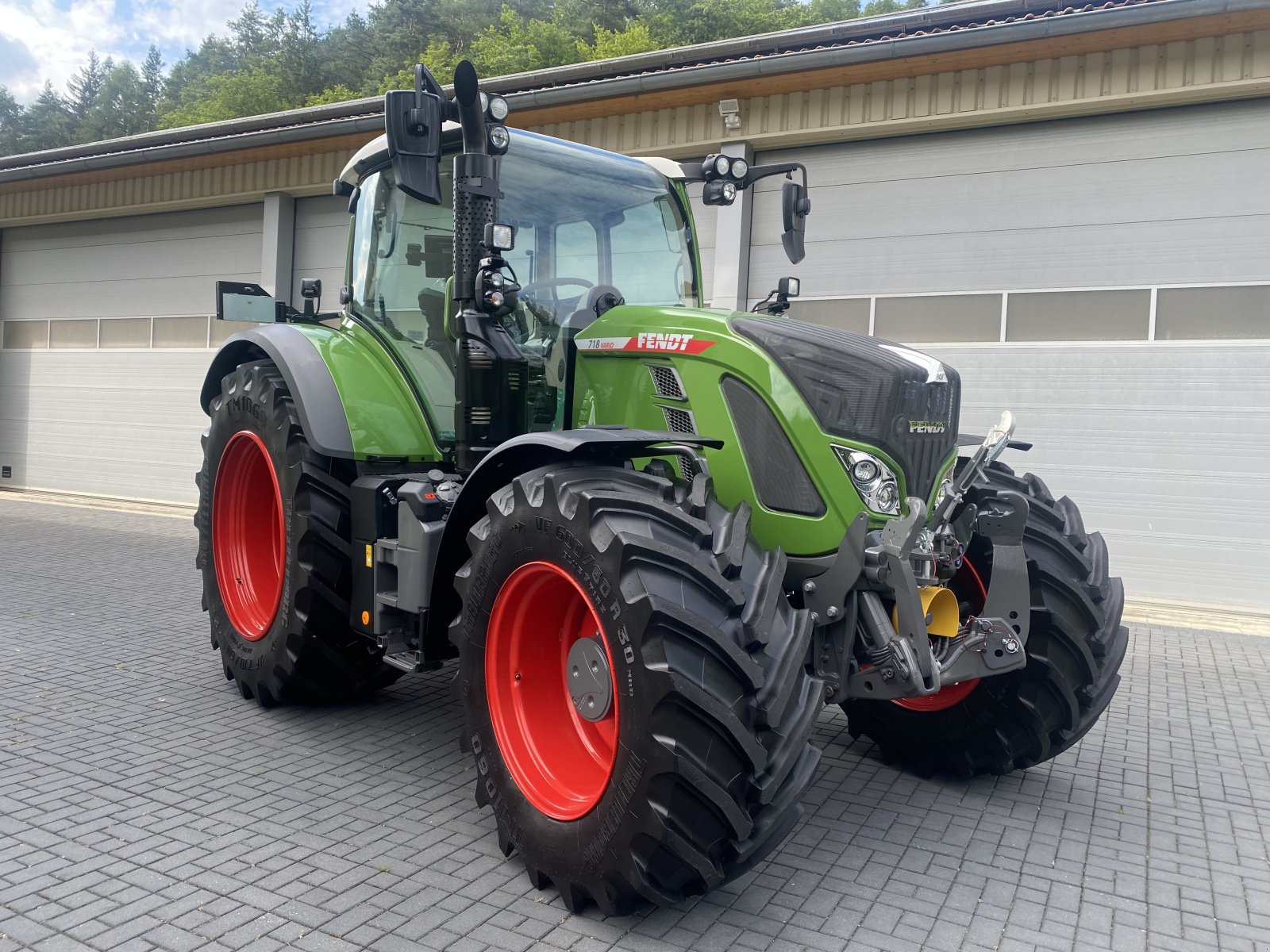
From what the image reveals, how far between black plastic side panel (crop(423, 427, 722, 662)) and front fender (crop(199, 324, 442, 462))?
0.86m

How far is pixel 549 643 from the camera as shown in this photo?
345cm

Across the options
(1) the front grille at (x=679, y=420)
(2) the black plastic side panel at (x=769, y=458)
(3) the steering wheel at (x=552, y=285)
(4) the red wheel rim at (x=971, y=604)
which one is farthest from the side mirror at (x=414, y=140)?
(4) the red wheel rim at (x=971, y=604)

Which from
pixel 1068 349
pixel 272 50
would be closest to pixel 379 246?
pixel 1068 349

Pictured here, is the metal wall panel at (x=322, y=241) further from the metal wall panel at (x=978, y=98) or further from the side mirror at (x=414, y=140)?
the side mirror at (x=414, y=140)

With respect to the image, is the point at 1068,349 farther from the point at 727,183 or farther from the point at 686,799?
the point at 686,799

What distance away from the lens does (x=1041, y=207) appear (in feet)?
27.7

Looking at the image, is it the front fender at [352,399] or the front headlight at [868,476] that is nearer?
the front headlight at [868,476]

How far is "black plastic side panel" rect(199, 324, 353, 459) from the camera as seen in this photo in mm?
4344

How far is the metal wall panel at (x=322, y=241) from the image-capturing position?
12594 millimetres

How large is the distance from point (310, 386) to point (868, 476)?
101 inches

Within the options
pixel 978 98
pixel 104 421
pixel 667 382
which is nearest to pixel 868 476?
pixel 667 382

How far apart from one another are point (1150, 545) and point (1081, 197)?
9.58ft

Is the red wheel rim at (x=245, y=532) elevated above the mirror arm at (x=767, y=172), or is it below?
below

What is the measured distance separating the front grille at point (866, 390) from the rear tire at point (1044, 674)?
2.09 feet
